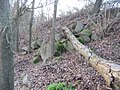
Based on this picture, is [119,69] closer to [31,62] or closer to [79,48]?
[79,48]

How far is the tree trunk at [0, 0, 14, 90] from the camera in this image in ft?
18.9

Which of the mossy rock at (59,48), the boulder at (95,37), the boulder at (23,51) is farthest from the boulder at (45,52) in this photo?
the boulder at (23,51)

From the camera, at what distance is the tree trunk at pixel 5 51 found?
5.75m

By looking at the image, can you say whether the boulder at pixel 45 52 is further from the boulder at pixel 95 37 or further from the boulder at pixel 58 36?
the boulder at pixel 95 37

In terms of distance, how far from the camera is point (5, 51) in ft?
19.1

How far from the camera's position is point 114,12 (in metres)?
11.1

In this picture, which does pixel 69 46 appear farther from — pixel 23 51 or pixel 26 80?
pixel 23 51

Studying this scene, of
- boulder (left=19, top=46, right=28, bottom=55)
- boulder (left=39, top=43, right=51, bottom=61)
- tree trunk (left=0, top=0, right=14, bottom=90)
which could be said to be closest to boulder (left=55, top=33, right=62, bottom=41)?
boulder (left=39, top=43, right=51, bottom=61)

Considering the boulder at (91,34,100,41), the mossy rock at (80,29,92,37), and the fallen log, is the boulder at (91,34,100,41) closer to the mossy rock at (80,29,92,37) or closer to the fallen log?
the mossy rock at (80,29,92,37)

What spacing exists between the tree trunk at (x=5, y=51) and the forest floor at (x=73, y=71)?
1516 mm

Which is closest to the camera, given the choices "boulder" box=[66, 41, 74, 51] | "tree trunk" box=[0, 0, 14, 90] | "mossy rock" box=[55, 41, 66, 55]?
"tree trunk" box=[0, 0, 14, 90]

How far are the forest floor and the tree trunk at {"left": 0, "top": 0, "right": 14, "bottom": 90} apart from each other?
1.52 m

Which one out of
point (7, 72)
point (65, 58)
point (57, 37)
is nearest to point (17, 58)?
point (57, 37)

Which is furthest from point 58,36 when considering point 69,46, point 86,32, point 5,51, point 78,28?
point 5,51
